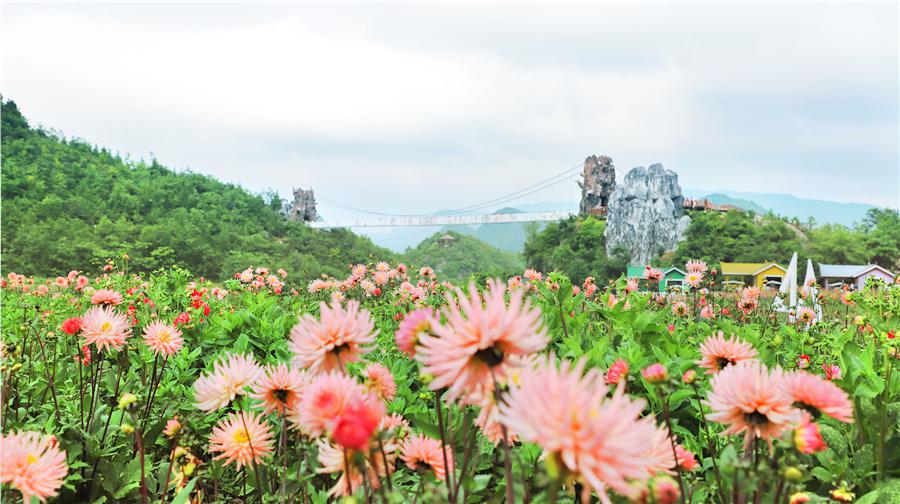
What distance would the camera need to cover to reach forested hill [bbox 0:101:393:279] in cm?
1983

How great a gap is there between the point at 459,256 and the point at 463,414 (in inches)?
1649

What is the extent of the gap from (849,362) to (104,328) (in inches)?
88.9

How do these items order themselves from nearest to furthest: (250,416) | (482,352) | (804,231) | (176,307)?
(482,352)
(250,416)
(176,307)
(804,231)

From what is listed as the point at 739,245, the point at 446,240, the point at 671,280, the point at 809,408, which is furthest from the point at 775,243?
the point at 809,408

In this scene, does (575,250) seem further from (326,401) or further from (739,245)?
(326,401)

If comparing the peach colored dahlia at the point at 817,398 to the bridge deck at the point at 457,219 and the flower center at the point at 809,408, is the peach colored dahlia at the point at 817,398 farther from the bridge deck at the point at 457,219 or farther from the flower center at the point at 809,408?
the bridge deck at the point at 457,219

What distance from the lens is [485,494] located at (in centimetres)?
153

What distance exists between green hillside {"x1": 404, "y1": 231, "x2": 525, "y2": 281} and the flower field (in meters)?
36.8

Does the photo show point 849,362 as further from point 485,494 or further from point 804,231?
point 804,231

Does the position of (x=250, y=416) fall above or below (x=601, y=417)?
below

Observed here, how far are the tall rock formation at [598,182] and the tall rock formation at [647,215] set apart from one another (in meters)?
5.29

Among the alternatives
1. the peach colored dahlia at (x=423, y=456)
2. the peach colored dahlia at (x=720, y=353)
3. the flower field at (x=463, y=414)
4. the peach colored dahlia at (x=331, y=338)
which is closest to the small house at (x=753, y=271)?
the flower field at (x=463, y=414)

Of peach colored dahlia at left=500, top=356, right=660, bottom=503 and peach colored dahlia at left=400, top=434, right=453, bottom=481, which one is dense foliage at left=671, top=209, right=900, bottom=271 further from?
peach colored dahlia at left=500, top=356, right=660, bottom=503

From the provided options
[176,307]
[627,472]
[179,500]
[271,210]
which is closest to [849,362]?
[627,472]
